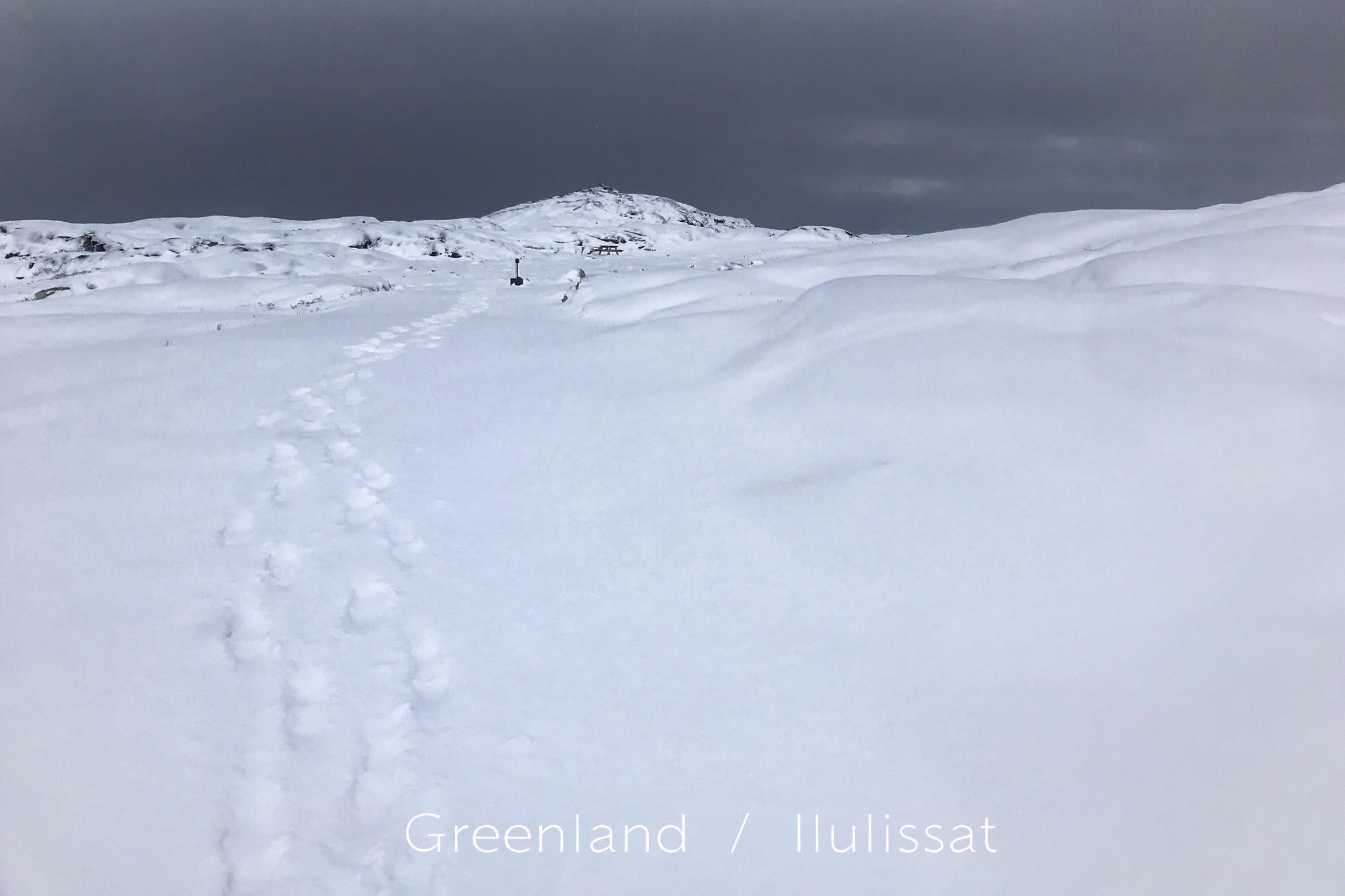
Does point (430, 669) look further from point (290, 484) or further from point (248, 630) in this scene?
point (290, 484)

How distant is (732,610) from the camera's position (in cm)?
562

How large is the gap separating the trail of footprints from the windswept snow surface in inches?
1.1

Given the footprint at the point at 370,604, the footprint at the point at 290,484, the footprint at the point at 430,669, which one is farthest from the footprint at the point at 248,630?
the footprint at the point at 290,484

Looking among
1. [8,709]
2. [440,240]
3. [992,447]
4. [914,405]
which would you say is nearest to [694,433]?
[914,405]

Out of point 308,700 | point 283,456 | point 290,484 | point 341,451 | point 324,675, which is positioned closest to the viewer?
point 308,700

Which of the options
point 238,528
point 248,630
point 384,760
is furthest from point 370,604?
point 238,528

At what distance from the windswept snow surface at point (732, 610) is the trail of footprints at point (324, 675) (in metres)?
0.03

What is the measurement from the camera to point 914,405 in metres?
8.08

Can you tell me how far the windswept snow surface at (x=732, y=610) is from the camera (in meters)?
3.73

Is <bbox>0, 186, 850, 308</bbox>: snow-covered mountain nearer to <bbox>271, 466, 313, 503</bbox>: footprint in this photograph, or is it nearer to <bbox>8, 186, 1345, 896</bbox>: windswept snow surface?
<bbox>271, 466, 313, 503</bbox>: footprint

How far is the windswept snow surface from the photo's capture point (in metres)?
3.73

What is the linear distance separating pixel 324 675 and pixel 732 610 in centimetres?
281

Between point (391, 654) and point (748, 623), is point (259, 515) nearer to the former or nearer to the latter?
point (391, 654)

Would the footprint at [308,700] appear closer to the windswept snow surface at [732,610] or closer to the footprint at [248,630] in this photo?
the windswept snow surface at [732,610]
